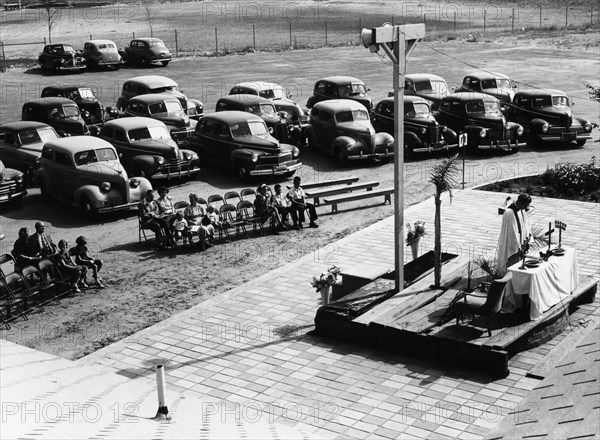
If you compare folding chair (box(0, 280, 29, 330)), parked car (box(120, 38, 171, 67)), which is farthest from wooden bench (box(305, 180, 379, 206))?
parked car (box(120, 38, 171, 67))

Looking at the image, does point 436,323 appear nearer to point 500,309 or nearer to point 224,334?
point 500,309

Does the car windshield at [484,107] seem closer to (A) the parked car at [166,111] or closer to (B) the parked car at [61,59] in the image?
(A) the parked car at [166,111]

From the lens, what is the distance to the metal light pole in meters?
15.4

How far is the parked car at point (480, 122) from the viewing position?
96.1ft

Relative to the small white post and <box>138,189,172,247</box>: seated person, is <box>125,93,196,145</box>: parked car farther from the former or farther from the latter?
the small white post

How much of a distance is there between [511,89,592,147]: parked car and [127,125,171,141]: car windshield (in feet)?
36.8

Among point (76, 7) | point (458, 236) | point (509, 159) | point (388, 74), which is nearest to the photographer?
point (458, 236)

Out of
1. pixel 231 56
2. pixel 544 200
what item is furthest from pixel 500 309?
pixel 231 56

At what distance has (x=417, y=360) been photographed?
1473 cm

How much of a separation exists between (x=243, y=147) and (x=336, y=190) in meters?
3.94

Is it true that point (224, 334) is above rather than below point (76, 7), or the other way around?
below

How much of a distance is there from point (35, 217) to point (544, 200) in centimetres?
1206

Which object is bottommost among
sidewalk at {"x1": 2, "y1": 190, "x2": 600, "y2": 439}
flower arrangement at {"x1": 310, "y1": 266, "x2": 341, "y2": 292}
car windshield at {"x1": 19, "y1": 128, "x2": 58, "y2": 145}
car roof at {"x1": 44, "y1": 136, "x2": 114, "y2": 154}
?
sidewalk at {"x1": 2, "y1": 190, "x2": 600, "y2": 439}

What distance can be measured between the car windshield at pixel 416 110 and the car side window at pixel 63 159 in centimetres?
1038
